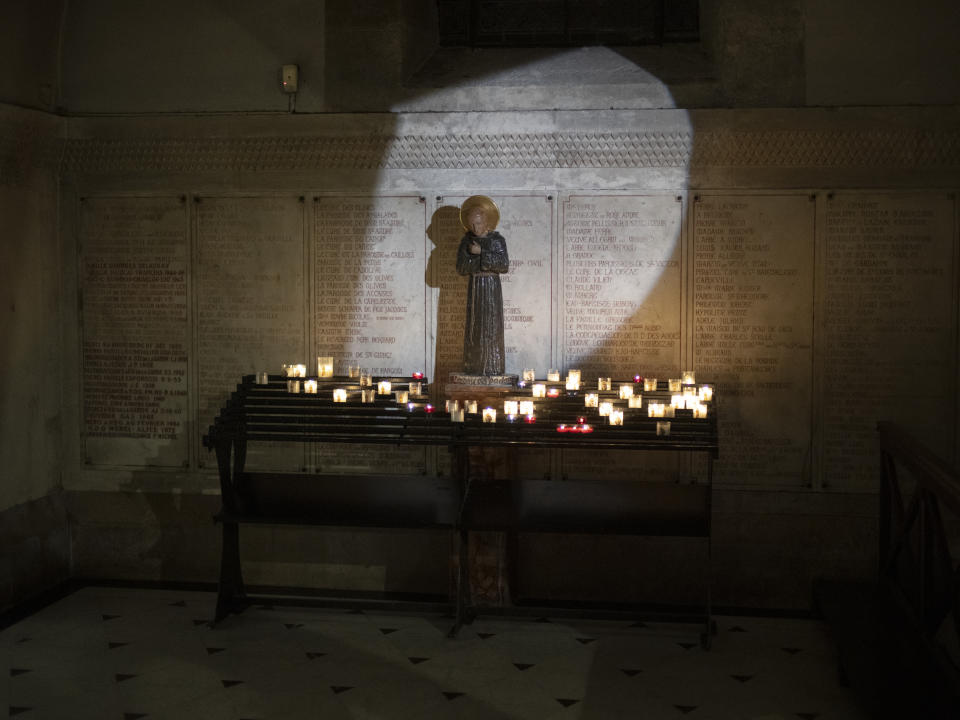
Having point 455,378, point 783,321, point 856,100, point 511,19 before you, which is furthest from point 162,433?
point 856,100

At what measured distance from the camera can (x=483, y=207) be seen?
291 inches

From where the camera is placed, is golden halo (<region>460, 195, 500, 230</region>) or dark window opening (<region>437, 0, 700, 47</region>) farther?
dark window opening (<region>437, 0, 700, 47</region>)

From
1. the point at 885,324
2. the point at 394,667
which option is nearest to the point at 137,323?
the point at 394,667

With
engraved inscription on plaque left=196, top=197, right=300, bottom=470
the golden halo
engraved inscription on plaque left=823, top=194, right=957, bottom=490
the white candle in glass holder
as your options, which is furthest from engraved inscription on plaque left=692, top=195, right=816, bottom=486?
engraved inscription on plaque left=196, top=197, right=300, bottom=470

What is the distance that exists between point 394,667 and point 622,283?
3457 millimetres

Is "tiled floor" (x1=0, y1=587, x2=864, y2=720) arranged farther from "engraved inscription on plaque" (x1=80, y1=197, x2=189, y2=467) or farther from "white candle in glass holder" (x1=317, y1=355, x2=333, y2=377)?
"white candle in glass holder" (x1=317, y1=355, x2=333, y2=377)

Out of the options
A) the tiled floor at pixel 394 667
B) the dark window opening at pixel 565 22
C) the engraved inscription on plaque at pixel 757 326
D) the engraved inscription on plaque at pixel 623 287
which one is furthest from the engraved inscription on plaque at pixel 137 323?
the engraved inscription on plaque at pixel 757 326

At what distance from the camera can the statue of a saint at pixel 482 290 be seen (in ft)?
24.1

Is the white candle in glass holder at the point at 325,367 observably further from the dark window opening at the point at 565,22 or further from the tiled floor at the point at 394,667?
the dark window opening at the point at 565,22

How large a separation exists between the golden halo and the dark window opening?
5.67ft

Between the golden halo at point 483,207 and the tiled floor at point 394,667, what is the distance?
9.80 feet

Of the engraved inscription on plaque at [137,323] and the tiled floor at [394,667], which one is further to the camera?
the engraved inscription on plaque at [137,323]

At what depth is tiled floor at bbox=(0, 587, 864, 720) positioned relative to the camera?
19.1ft

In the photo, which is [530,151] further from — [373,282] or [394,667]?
[394,667]
